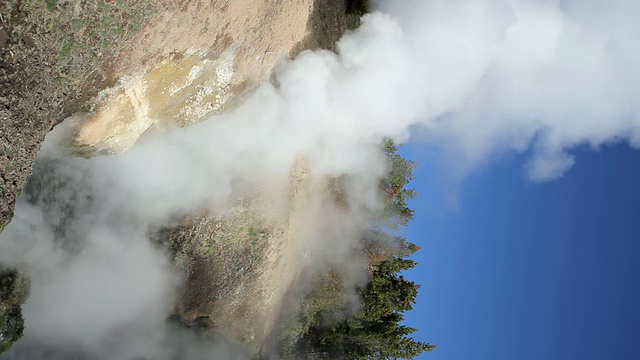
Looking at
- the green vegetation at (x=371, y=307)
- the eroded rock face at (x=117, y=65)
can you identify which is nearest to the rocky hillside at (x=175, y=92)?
the eroded rock face at (x=117, y=65)

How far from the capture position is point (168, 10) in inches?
295

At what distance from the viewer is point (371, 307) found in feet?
50.7

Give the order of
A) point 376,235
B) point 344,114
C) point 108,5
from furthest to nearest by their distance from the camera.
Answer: point 376,235, point 344,114, point 108,5

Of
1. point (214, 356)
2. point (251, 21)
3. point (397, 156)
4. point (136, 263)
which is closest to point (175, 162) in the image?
point (136, 263)

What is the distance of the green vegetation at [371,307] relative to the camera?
15250mm

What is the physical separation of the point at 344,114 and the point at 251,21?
470 centimetres

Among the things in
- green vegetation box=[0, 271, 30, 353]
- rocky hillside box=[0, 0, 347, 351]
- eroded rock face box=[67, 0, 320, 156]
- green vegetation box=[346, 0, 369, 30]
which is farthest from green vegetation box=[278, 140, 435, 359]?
green vegetation box=[0, 271, 30, 353]

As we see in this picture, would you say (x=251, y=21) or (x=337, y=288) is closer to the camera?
(x=251, y=21)

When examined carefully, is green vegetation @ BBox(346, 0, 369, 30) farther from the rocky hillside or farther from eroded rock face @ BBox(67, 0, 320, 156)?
eroded rock face @ BBox(67, 0, 320, 156)

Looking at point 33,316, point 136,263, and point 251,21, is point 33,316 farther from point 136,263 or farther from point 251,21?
point 251,21

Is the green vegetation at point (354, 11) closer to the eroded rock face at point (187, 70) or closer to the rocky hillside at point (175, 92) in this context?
the rocky hillside at point (175, 92)

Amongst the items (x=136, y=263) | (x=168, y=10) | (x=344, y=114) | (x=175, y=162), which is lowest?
(x=136, y=263)

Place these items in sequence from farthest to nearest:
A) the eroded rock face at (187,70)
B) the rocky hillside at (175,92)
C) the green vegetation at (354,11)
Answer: the green vegetation at (354,11)
the eroded rock face at (187,70)
the rocky hillside at (175,92)

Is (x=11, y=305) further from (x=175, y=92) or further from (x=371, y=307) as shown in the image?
(x=371, y=307)
